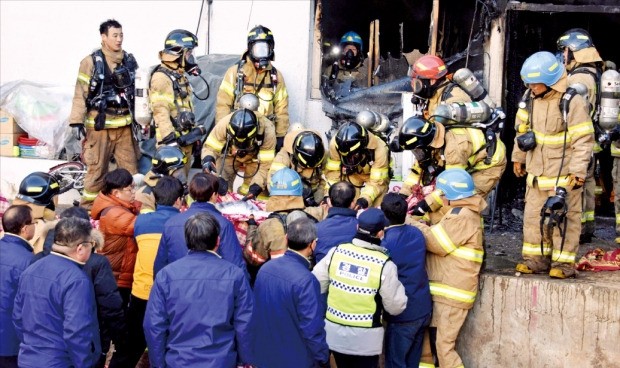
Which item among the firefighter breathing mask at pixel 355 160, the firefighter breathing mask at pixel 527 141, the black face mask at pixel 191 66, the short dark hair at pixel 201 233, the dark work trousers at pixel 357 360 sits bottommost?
the dark work trousers at pixel 357 360

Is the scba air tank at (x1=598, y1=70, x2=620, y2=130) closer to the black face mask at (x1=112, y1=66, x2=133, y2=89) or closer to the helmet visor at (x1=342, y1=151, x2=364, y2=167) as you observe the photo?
the helmet visor at (x1=342, y1=151, x2=364, y2=167)

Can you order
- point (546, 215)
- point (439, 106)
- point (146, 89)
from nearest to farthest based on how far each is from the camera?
1. point (546, 215)
2. point (439, 106)
3. point (146, 89)

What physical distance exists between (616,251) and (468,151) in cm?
170

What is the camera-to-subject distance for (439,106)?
8016mm

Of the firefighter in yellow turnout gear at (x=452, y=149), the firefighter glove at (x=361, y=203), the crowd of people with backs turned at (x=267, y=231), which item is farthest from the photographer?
the firefighter glove at (x=361, y=203)

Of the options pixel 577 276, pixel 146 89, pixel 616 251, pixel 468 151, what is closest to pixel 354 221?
pixel 468 151

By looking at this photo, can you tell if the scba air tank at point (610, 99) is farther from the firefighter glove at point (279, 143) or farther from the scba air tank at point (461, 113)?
the firefighter glove at point (279, 143)

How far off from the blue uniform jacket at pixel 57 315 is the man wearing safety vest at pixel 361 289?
5.38 ft

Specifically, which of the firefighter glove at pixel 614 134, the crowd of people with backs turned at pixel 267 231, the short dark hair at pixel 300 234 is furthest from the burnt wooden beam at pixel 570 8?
the short dark hair at pixel 300 234

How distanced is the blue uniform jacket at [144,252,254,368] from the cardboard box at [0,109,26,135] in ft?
21.1

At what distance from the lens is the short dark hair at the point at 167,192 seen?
675 cm

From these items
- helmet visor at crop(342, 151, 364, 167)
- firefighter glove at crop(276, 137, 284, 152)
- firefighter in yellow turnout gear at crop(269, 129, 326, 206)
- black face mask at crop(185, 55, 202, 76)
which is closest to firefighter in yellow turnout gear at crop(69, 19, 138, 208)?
black face mask at crop(185, 55, 202, 76)

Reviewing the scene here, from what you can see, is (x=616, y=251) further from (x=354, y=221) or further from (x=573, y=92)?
(x=354, y=221)

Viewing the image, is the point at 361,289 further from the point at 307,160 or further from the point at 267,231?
the point at 307,160
